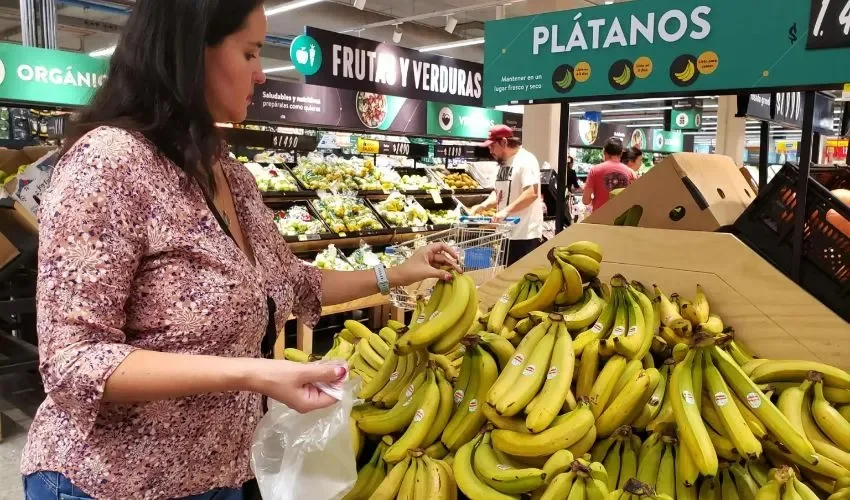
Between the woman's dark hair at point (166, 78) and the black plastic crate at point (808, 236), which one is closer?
the woman's dark hair at point (166, 78)

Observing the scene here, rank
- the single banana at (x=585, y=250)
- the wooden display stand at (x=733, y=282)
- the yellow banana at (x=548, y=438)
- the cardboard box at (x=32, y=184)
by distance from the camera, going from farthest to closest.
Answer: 1. the cardboard box at (x=32, y=184)
2. the single banana at (x=585, y=250)
3. the wooden display stand at (x=733, y=282)
4. the yellow banana at (x=548, y=438)

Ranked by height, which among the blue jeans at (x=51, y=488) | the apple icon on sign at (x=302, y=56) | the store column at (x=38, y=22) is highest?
the store column at (x=38, y=22)

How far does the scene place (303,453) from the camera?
1260 mm

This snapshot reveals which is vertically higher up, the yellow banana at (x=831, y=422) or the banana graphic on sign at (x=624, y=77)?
the banana graphic on sign at (x=624, y=77)

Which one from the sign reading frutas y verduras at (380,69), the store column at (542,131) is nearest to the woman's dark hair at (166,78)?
the sign reading frutas y verduras at (380,69)

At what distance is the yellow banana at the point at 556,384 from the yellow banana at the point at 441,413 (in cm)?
25

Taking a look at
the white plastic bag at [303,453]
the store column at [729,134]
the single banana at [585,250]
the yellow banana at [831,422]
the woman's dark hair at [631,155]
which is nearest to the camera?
the white plastic bag at [303,453]

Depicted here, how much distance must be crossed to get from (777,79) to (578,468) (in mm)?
1402

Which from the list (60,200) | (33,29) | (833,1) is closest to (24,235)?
(33,29)

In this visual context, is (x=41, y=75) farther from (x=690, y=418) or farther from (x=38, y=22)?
(x=690, y=418)

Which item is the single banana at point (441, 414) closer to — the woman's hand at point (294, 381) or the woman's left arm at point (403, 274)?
the woman's left arm at point (403, 274)

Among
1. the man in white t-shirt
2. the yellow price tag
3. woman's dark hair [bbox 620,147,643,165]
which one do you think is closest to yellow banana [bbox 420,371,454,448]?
the man in white t-shirt

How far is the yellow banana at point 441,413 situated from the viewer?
156 cm

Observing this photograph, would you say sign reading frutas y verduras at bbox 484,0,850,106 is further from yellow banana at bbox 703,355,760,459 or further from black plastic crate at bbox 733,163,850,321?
yellow banana at bbox 703,355,760,459
